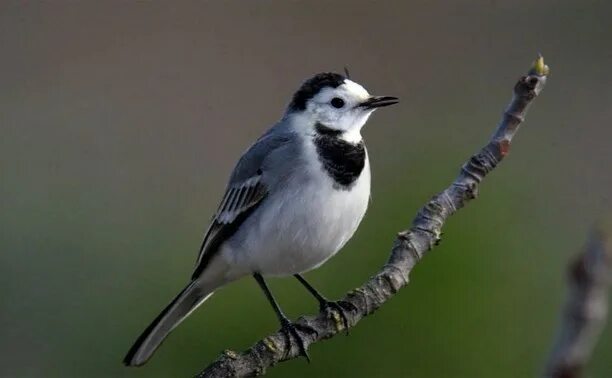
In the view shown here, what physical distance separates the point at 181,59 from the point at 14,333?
4.11m

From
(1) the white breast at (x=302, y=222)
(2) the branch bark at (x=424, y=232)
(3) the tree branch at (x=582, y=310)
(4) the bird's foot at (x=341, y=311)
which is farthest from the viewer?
(1) the white breast at (x=302, y=222)

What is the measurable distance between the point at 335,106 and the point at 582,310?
249 centimetres

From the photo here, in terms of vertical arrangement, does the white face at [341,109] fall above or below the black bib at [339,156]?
above

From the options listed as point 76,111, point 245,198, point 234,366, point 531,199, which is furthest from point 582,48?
point 234,366

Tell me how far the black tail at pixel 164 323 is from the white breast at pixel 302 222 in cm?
21

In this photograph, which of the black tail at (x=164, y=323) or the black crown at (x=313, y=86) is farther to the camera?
the black crown at (x=313, y=86)

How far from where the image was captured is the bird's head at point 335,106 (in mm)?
3160

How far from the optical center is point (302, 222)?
2.89 m

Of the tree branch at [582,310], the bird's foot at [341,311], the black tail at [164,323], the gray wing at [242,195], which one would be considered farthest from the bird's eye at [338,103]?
the tree branch at [582,310]

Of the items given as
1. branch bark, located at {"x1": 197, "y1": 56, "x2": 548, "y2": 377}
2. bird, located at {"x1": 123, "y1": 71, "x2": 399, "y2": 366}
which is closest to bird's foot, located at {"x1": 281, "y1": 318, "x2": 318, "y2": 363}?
branch bark, located at {"x1": 197, "y1": 56, "x2": 548, "y2": 377}

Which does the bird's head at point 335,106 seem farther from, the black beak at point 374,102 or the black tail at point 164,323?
the black tail at point 164,323

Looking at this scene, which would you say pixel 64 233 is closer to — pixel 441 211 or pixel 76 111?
pixel 76 111

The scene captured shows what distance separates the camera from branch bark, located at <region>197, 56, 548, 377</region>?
2.14m

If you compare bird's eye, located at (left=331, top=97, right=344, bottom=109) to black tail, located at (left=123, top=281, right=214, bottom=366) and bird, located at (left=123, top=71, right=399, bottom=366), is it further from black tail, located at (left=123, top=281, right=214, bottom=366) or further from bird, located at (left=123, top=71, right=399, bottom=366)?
black tail, located at (left=123, top=281, right=214, bottom=366)
